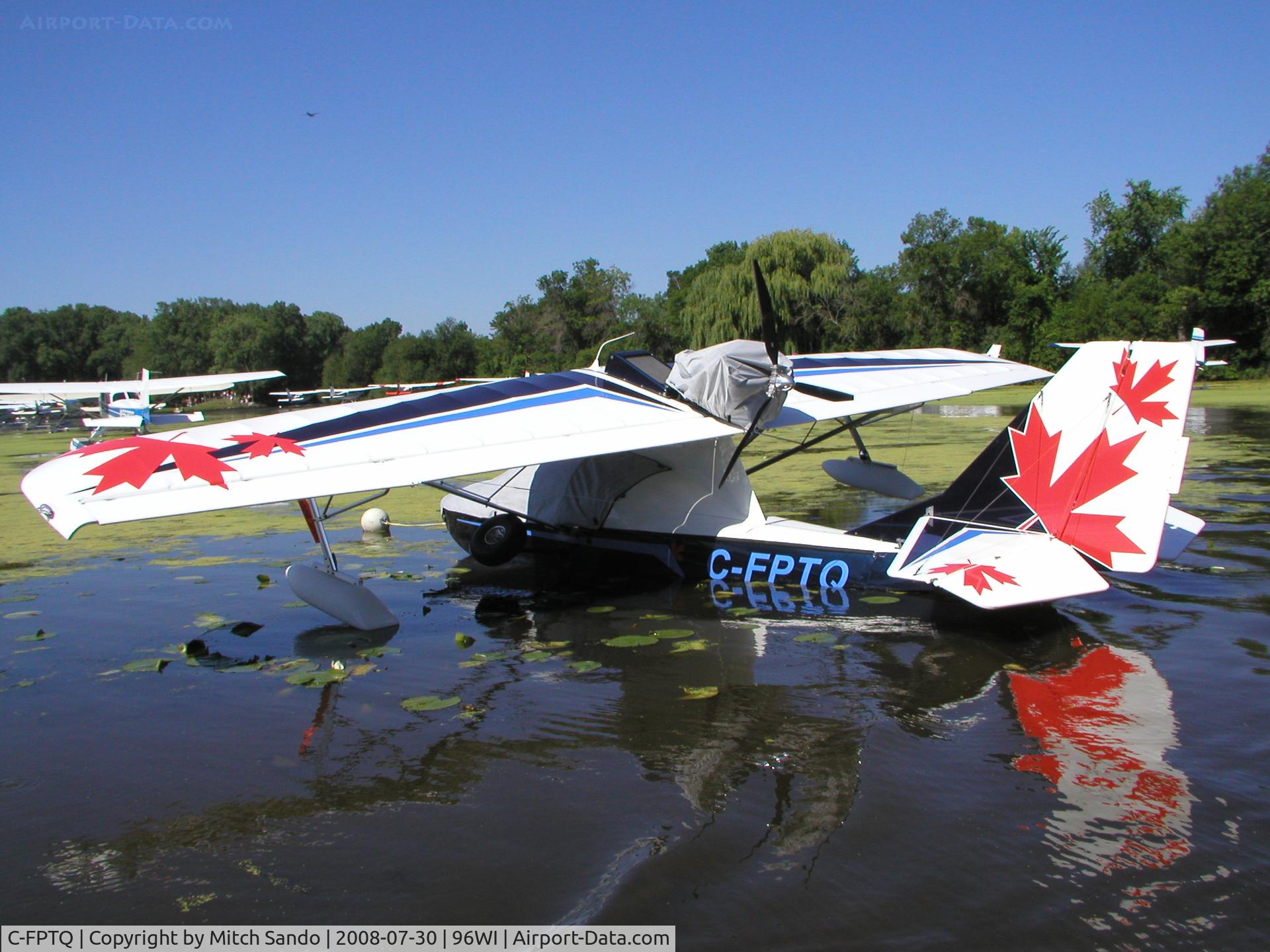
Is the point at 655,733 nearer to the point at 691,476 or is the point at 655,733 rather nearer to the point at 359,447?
the point at 359,447

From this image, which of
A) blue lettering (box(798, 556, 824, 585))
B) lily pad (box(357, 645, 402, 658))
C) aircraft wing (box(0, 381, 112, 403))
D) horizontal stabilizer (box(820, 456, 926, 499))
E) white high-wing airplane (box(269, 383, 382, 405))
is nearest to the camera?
lily pad (box(357, 645, 402, 658))

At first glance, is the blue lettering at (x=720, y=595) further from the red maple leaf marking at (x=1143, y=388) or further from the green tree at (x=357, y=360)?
the green tree at (x=357, y=360)

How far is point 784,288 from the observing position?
48438mm

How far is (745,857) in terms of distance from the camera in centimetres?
395

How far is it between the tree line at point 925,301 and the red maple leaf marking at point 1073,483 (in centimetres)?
3044

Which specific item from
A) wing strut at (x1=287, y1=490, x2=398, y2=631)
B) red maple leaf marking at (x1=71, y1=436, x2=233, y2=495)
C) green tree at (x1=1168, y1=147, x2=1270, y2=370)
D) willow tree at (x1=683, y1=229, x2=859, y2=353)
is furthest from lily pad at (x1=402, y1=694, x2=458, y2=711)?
green tree at (x1=1168, y1=147, x2=1270, y2=370)

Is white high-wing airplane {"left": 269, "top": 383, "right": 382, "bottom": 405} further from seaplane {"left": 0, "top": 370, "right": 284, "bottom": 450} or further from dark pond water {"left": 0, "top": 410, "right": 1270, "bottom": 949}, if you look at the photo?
dark pond water {"left": 0, "top": 410, "right": 1270, "bottom": 949}

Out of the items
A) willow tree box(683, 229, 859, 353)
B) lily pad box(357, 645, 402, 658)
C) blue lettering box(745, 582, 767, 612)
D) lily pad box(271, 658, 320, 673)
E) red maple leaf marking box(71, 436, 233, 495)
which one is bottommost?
lily pad box(271, 658, 320, 673)

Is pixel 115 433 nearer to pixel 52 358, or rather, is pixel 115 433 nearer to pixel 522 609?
pixel 522 609

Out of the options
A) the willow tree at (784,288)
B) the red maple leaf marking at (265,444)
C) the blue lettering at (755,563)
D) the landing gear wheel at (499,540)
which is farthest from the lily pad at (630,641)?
the willow tree at (784,288)

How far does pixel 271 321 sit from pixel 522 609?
9867cm

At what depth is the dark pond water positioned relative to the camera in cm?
367

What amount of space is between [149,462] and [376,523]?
5.80m
